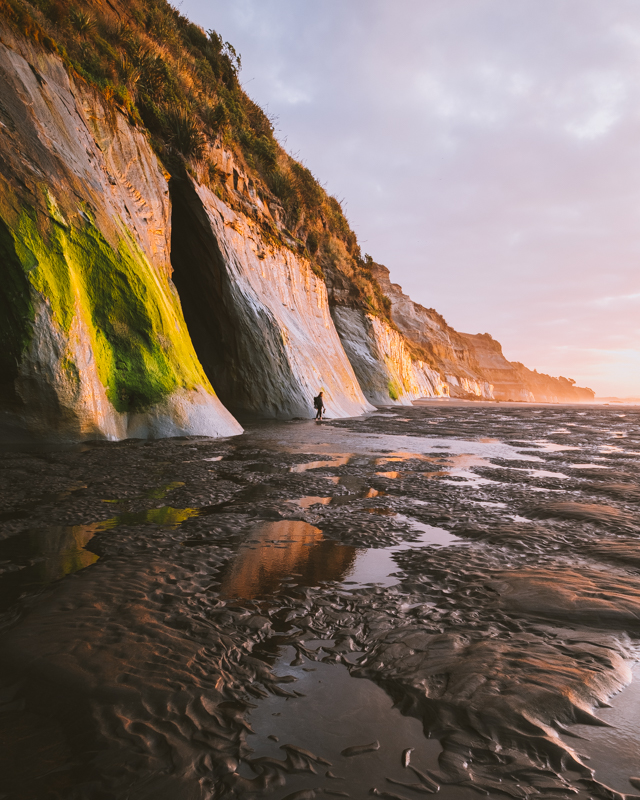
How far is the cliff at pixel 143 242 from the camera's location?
7422 mm

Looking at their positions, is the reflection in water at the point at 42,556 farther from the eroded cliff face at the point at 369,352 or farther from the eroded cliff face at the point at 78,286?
the eroded cliff face at the point at 369,352

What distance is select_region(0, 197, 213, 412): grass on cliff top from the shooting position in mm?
7215

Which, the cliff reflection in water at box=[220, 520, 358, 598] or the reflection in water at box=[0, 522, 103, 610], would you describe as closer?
the reflection in water at box=[0, 522, 103, 610]

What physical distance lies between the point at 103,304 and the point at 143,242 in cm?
275

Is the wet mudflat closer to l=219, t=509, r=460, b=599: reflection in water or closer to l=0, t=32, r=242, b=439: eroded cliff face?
l=219, t=509, r=460, b=599: reflection in water

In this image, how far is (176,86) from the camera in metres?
13.9

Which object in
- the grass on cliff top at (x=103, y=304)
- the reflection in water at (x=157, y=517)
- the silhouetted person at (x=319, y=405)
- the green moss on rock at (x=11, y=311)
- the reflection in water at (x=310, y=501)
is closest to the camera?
the reflection in water at (x=157, y=517)

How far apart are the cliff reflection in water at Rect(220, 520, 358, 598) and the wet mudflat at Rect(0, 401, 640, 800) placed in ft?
0.06

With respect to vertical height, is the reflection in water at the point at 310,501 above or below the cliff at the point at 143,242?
below

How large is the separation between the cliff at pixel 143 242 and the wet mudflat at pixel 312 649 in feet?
13.2

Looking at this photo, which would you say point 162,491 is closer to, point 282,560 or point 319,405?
point 282,560

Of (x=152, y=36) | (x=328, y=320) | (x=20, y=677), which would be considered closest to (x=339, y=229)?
(x=328, y=320)

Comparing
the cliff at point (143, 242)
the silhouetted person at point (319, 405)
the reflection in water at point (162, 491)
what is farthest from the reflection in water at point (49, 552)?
the silhouetted person at point (319, 405)

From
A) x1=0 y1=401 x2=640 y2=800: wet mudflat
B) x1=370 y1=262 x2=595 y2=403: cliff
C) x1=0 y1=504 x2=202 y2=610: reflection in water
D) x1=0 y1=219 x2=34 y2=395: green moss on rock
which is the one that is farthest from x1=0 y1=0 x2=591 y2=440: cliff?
x1=370 y1=262 x2=595 y2=403: cliff
